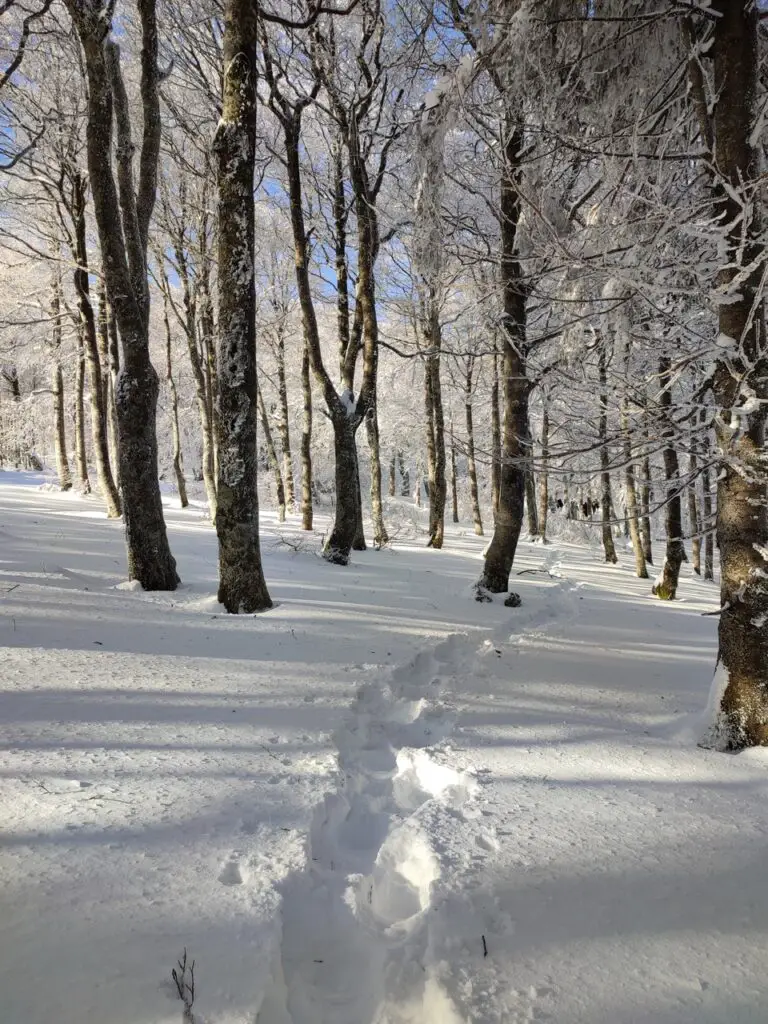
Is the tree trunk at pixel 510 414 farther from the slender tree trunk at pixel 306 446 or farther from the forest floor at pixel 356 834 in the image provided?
the slender tree trunk at pixel 306 446

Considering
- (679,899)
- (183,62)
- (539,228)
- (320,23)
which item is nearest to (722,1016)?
(679,899)

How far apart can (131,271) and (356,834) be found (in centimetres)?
625

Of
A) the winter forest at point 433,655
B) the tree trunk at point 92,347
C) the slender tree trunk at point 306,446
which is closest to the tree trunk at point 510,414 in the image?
the winter forest at point 433,655

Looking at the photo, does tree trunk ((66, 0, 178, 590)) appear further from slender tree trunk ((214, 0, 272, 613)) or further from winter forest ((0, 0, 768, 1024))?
slender tree trunk ((214, 0, 272, 613))

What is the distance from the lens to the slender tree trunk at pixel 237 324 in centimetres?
503

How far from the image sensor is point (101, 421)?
1239 centimetres

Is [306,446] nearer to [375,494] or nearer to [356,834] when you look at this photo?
[375,494]

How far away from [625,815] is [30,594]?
5320mm

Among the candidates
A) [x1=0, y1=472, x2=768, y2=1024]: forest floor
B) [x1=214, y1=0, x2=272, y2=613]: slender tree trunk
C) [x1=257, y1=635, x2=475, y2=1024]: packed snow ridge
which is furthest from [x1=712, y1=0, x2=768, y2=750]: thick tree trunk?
[x1=214, y1=0, x2=272, y2=613]: slender tree trunk

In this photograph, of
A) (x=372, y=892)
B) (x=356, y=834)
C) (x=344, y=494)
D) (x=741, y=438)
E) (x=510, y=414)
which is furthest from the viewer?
(x=344, y=494)

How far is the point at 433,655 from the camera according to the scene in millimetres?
5184

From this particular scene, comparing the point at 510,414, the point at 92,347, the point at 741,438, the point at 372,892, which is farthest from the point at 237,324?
the point at 92,347

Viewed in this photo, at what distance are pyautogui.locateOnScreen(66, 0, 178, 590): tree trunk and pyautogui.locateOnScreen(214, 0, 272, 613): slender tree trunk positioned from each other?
1.07 metres

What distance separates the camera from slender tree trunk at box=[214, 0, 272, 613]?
503 cm
